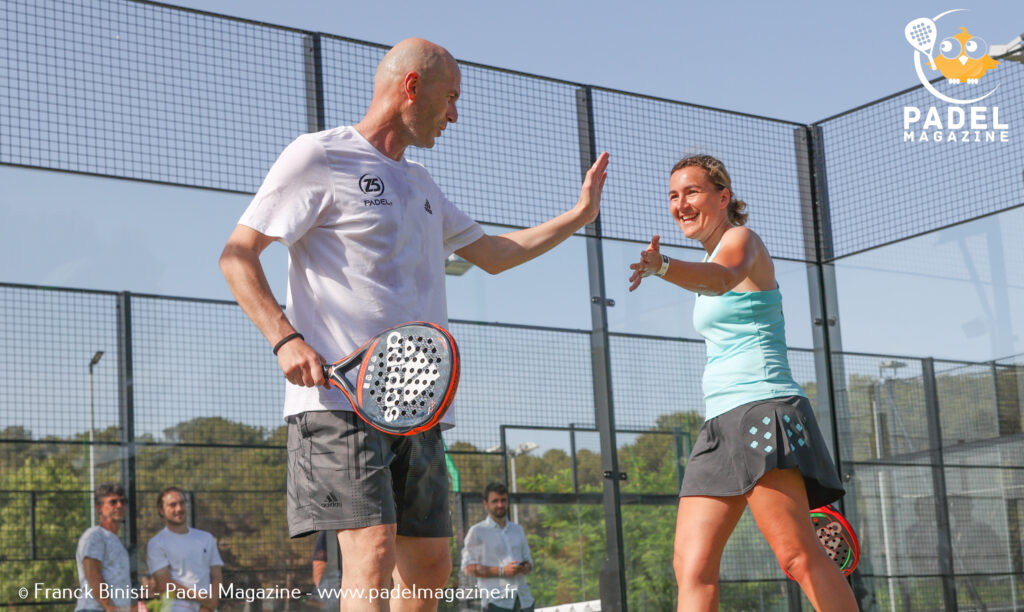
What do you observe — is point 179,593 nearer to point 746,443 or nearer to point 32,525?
point 32,525

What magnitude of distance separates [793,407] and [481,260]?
1.01 metres

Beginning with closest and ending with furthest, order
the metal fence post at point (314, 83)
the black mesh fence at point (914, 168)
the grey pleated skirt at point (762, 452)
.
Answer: the grey pleated skirt at point (762, 452)
the metal fence post at point (314, 83)
the black mesh fence at point (914, 168)

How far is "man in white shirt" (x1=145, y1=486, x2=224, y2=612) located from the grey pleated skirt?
2.31 meters

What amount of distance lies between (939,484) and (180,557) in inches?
164

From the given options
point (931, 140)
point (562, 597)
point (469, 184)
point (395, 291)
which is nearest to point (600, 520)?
point (562, 597)

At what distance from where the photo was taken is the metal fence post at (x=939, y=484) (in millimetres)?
6504

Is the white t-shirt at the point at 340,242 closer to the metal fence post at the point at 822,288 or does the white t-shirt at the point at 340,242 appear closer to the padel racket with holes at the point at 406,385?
the padel racket with holes at the point at 406,385

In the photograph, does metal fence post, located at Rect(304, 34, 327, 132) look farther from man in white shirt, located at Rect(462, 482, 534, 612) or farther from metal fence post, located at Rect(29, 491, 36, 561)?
metal fence post, located at Rect(29, 491, 36, 561)

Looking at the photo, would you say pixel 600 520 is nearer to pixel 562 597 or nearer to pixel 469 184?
pixel 562 597

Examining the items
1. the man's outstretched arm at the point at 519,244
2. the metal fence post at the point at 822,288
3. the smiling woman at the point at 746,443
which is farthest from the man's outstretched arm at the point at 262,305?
the metal fence post at the point at 822,288

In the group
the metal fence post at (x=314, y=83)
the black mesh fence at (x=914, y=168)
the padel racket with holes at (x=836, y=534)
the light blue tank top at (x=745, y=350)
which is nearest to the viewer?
the light blue tank top at (x=745, y=350)

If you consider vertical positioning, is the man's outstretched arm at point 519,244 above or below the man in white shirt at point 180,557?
above

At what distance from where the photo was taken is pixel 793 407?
3385mm

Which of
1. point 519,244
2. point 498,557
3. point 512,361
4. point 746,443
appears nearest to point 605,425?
point 512,361
